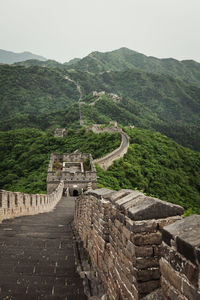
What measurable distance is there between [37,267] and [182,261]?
4.17 meters

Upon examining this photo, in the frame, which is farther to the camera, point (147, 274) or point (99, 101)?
point (99, 101)

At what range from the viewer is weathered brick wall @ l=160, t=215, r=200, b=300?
6.23 feet

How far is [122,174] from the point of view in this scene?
113 feet

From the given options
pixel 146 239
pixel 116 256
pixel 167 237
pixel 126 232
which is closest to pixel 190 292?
pixel 167 237

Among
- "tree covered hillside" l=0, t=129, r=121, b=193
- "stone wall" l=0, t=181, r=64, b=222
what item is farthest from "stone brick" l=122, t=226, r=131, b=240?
"tree covered hillside" l=0, t=129, r=121, b=193

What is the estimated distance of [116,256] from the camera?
3609mm

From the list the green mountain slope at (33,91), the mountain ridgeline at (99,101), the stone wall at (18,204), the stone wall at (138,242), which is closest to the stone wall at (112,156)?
the stone wall at (18,204)

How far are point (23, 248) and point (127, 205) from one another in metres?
4.41

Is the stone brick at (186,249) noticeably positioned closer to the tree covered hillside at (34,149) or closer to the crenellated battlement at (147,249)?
the crenellated battlement at (147,249)

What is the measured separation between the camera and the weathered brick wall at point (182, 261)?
6.23ft

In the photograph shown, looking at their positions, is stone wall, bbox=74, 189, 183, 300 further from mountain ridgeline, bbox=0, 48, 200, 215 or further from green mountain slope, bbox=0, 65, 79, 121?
green mountain slope, bbox=0, 65, 79, 121

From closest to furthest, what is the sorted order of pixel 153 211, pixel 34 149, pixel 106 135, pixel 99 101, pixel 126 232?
pixel 153 211
pixel 126 232
pixel 34 149
pixel 106 135
pixel 99 101

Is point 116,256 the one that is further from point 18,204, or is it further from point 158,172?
point 158,172

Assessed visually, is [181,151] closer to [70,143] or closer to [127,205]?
[70,143]
